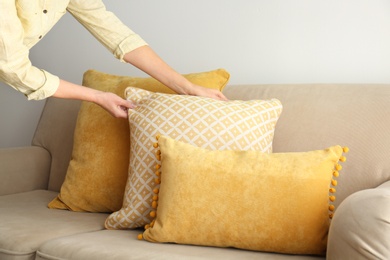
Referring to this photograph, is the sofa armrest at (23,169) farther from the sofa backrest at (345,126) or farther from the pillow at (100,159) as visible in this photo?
the sofa backrest at (345,126)

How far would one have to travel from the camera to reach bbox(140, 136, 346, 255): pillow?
1.62 m

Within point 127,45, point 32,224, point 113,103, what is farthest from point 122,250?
point 127,45

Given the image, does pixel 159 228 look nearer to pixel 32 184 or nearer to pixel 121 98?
pixel 121 98

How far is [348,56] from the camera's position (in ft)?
7.55

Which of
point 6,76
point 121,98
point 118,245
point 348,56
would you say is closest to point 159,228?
point 118,245

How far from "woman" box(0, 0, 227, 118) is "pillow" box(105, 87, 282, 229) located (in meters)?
0.16

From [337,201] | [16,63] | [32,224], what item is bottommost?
[32,224]

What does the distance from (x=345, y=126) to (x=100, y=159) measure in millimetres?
798

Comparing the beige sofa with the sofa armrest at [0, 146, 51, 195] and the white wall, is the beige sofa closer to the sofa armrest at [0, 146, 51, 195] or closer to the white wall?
the sofa armrest at [0, 146, 51, 195]

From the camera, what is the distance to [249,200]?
1645 mm

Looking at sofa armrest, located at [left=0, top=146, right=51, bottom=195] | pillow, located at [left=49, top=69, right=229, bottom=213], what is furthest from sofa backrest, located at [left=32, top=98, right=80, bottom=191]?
pillow, located at [left=49, top=69, right=229, bottom=213]

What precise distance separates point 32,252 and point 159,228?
0.39 m

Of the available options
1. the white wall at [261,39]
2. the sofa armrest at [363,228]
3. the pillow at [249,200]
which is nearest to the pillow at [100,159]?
the white wall at [261,39]

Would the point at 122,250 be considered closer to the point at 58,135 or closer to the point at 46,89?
the point at 46,89
